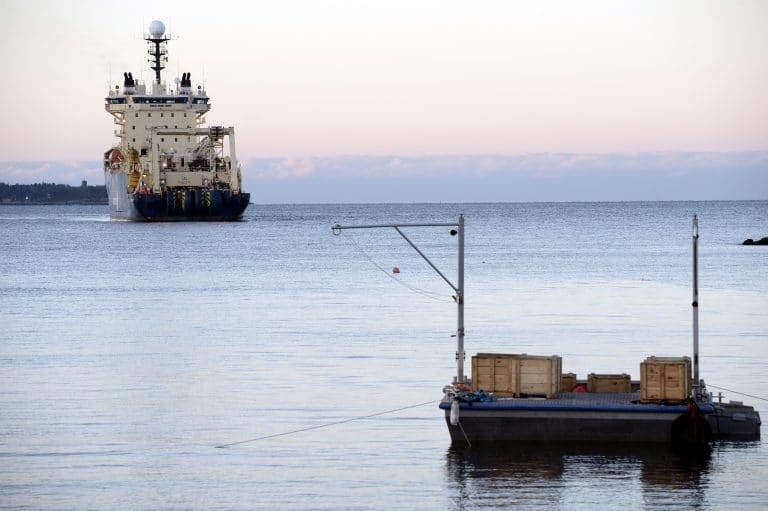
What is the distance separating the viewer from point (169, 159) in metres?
157

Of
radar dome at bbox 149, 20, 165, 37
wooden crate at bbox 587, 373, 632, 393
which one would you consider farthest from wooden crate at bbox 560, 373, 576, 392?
radar dome at bbox 149, 20, 165, 37

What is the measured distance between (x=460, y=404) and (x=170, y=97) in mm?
147757

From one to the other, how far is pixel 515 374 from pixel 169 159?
444ft

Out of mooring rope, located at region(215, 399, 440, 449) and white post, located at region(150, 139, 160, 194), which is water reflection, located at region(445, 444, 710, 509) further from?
white post, located at region(150, 139, 160, 194)

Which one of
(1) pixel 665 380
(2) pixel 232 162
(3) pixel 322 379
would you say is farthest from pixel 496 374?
(2) pixel 232 162

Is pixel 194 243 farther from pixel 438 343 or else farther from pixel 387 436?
pixel 387 436

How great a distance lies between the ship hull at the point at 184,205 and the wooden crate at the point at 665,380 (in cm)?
13529

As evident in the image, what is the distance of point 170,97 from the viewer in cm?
16888

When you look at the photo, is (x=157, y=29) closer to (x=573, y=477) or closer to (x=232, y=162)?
(x=232, y=162)

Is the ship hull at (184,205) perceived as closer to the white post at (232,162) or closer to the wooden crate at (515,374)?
the white post at (232,162)

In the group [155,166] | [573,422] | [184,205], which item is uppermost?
[155,166]

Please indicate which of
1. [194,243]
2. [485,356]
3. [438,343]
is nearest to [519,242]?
[194,243]

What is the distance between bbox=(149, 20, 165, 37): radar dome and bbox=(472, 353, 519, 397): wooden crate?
163505 millimetres

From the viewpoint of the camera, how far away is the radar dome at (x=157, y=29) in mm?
182750
